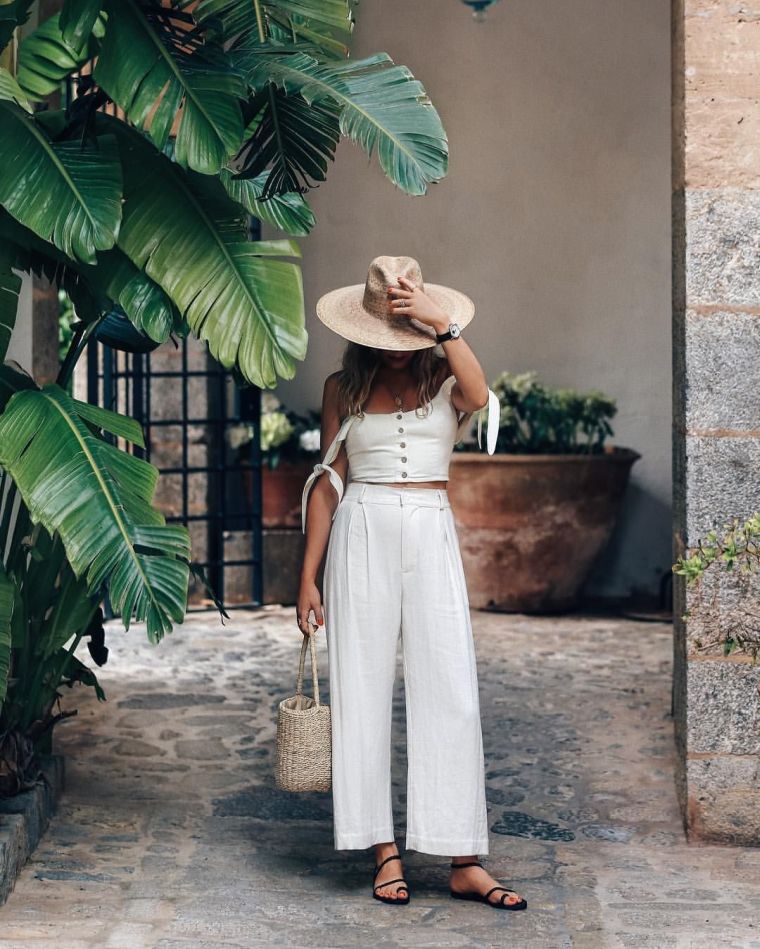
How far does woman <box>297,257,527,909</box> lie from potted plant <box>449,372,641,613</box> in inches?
160

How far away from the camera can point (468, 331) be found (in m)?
8.67

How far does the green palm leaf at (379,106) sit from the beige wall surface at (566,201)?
5215 millimetres

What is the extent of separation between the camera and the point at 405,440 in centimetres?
376

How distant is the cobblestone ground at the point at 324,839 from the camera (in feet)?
11.8

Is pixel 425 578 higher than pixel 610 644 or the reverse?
higher

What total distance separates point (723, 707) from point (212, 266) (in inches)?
77.5

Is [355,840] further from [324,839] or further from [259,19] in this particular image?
[259,19]

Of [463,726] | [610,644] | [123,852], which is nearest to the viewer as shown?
[463,726]

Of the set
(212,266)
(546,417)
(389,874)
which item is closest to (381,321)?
(212,266)

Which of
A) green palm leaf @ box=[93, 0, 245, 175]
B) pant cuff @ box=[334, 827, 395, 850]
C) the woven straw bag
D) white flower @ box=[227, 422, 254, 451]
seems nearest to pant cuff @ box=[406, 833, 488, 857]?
pant cuff @ box=[334, 827, 395, 850]

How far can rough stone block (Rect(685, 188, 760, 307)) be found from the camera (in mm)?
4090

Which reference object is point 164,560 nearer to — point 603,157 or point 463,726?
point 463,726

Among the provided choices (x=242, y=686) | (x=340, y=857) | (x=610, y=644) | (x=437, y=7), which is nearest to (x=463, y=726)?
(x=340, y=857)

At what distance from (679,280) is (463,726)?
154 centimetres
